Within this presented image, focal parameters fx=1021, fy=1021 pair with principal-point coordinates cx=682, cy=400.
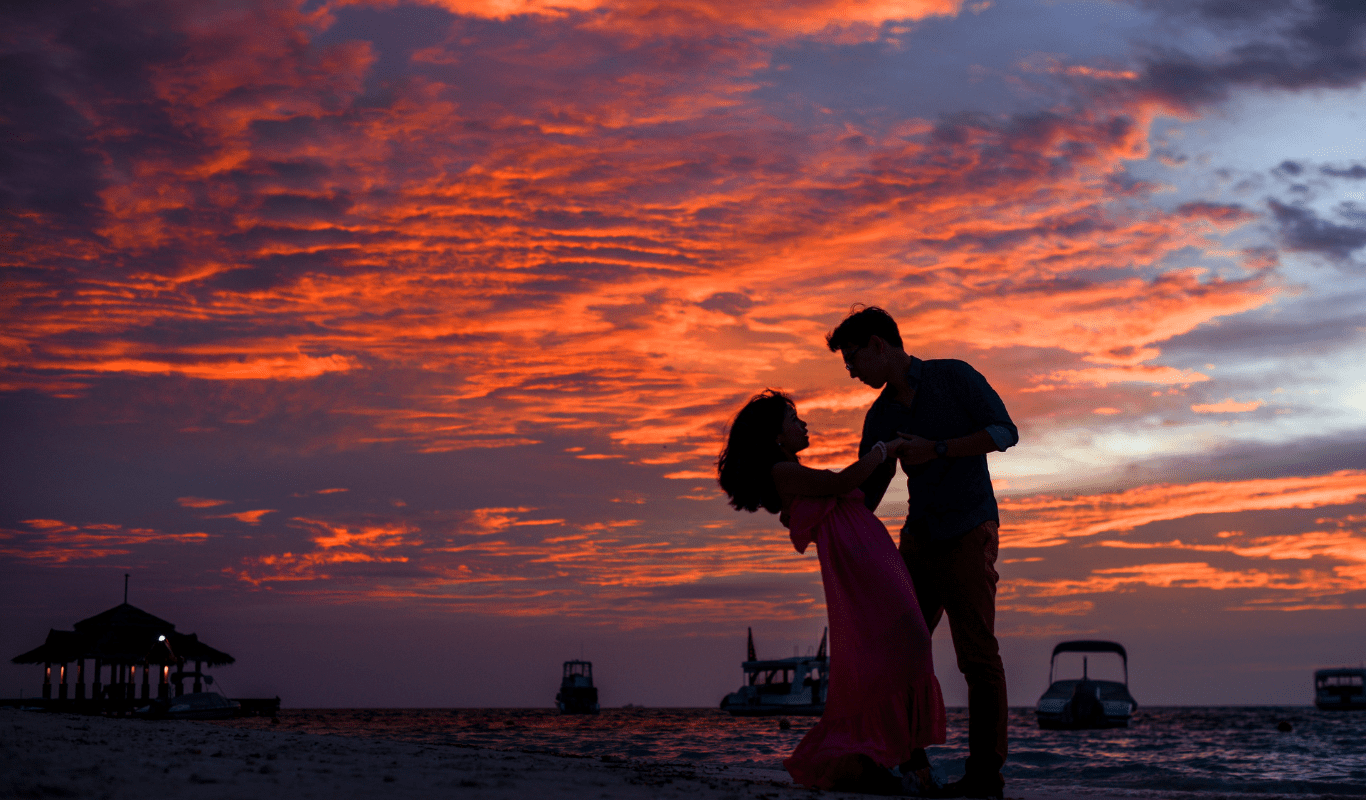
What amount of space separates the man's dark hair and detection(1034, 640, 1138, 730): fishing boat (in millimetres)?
45828

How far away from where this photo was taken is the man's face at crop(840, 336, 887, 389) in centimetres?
462

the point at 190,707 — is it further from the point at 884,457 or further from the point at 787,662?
the point at 884,457

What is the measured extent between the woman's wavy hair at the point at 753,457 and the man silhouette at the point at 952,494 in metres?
0.44

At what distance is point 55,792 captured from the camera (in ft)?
9.73

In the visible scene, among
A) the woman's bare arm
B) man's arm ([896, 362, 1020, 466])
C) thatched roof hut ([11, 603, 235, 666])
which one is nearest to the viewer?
the woman's bare arm

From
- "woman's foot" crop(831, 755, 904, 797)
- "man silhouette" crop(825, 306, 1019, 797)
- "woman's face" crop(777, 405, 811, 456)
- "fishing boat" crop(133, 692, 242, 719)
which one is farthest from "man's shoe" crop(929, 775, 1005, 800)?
"fishing boat" crop(133, 692, 242, 719)

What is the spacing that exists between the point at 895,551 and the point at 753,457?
2.36 feet

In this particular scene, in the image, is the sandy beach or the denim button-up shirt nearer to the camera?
the sandy beach

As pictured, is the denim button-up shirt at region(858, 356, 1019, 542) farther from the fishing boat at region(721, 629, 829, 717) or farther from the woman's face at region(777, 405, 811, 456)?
the fishing boat at region(721, 629, 829, 717)

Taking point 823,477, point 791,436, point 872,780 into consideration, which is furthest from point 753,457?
A: point 872,780

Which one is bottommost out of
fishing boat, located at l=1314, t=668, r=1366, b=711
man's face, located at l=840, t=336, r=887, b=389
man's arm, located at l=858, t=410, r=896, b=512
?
fishing boat, located at l=1314, t=668, r=1366, b=711

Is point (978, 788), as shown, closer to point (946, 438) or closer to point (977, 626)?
point (977, 626)

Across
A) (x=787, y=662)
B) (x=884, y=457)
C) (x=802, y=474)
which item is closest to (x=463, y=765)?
(x=802, y=474)

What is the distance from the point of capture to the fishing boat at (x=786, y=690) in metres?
57.8
